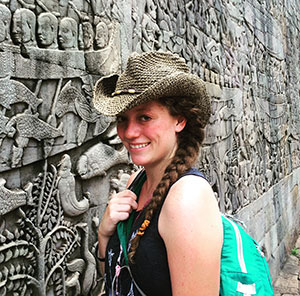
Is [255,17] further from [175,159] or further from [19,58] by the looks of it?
[175,159]

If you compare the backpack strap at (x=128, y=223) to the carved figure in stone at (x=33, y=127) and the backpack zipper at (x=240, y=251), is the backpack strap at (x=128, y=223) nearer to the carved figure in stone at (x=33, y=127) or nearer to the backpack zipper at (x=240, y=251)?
the backpack zipper at (x=240, y=251)

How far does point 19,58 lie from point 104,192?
3.36ft

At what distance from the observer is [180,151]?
135 cm

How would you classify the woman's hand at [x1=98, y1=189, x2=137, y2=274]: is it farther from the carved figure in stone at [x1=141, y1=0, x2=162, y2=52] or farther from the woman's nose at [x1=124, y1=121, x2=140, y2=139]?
the carved figure in stone at [x1=141, y1=0, x2=162, y2=52]

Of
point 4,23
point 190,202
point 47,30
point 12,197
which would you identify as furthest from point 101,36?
point 190,202

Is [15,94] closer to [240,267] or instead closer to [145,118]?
[145,118]

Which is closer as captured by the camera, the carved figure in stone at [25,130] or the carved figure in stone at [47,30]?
the carved figure in stone at [25,130]

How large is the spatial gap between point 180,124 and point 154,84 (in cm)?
20

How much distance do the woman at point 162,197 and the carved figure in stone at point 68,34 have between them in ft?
2.41

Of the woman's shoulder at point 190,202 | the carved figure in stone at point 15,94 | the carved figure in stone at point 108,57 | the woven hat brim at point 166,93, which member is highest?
the carved figure in stone at point 108,57

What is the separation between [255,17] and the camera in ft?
19.3

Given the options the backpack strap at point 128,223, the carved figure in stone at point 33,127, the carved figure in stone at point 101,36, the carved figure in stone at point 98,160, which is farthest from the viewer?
the carved figure in stone at point 101,36

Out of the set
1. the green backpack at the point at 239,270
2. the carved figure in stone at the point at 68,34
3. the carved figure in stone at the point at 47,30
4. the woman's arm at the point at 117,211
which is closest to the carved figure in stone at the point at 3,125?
the carved figure in stone at the point at 47,30

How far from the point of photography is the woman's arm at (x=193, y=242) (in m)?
1.07
